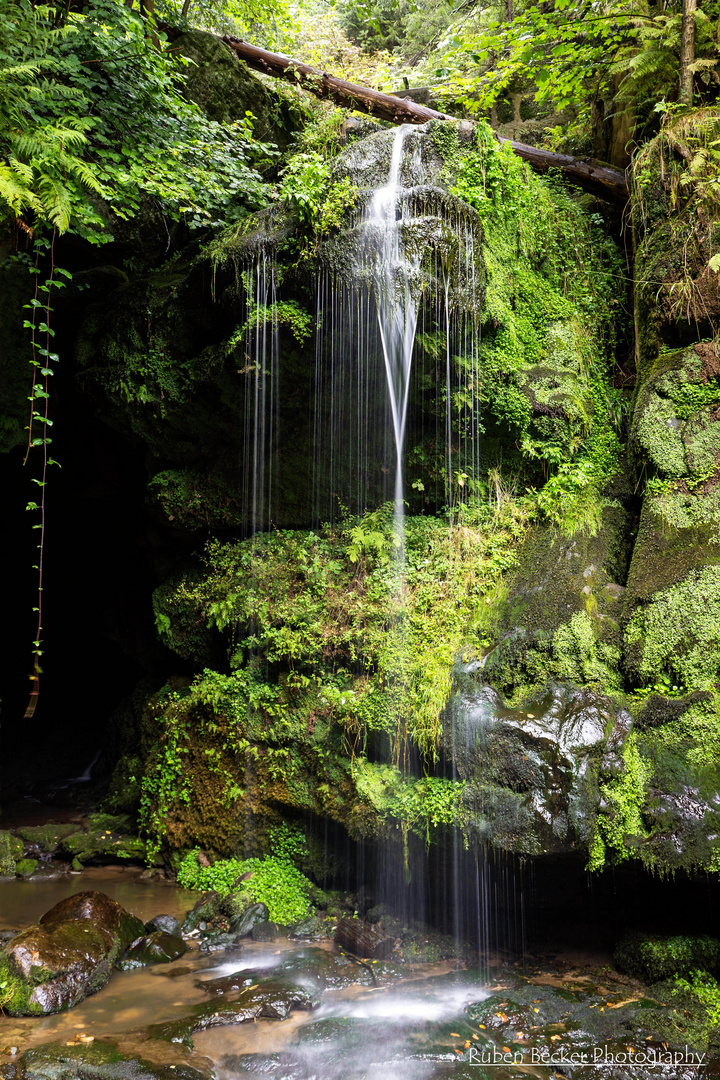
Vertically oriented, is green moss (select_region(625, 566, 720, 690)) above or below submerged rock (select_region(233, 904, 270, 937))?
above

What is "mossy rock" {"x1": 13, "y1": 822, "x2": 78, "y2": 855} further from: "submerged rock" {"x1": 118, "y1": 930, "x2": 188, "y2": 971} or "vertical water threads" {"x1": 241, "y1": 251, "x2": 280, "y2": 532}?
"vertical water threads" {"x1": 241, "y1": 251, "x2": 280, "y2": 532}

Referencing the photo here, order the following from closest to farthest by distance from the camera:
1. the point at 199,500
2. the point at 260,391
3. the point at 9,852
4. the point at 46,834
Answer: the point at 260,391 < the point at 9,852 < the point at 46,834 < the point at 199,500

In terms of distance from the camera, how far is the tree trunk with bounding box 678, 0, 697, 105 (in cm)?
678

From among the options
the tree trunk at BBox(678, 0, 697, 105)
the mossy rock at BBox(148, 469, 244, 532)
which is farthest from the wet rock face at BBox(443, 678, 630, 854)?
the tree trunk at BBox(678, 0, 697, 105)

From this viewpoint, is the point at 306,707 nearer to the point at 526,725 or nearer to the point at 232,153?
the point at 526,725

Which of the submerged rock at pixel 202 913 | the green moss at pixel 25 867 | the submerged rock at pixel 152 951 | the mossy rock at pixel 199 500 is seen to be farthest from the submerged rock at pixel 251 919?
the mossy rock at pixel 199 500

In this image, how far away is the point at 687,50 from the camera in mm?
6836

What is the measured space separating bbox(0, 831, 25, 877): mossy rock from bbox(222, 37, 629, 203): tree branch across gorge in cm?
1086

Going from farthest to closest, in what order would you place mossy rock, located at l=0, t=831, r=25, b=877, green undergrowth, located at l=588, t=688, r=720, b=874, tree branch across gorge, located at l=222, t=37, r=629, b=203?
tree branch across gorge, located at l=222, t=37, r=629, b=203 → mossy rock, located at l=0, t=831, r=25, b=877 → green undergrowth, located at l=588, t=688, r=720, b=874

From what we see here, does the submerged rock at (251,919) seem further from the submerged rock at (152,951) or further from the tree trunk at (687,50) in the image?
the tree trunk at (687,50)

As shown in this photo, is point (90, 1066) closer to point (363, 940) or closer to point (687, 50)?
point (363, 940)

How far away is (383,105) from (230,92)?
224 centimetres

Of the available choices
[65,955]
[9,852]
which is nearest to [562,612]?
[65,955]

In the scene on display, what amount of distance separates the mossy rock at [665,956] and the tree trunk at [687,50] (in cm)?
840
